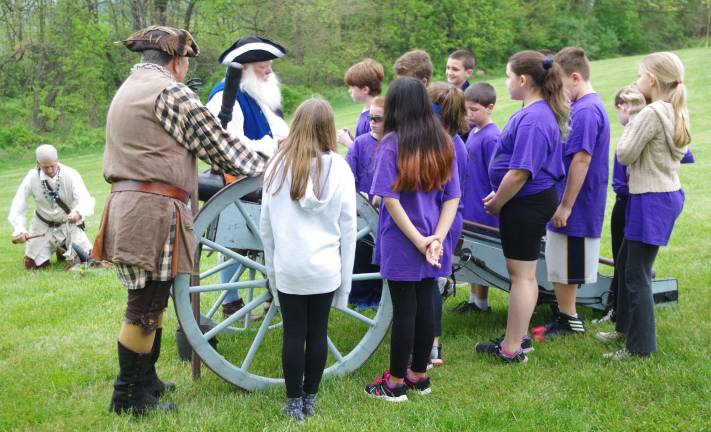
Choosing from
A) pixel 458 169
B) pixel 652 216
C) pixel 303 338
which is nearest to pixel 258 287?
pixel 303 338

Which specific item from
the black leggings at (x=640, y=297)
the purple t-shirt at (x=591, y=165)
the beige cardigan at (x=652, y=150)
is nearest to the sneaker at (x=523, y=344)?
the black leggings at (x=640, y=297)

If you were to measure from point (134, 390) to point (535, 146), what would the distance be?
237cm

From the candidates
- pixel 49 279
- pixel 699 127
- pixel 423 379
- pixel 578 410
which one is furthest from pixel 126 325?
pixel 699 127

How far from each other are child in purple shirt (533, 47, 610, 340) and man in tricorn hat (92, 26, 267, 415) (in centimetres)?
181

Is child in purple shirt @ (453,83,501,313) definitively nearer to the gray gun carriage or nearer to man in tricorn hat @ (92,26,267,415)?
the gray gun carriage

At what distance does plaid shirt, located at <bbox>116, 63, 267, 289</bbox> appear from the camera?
332 centimetres

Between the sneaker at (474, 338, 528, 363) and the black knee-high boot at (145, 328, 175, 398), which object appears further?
the sneaker at (474, 338, 528, 363)

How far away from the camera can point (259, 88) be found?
462 cm

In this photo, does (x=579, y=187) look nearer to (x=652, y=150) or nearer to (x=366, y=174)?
(x=652, y=150)

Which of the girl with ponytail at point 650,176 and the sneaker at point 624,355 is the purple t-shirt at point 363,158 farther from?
the sneaker at point 624,355

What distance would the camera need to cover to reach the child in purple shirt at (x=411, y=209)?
3.45m

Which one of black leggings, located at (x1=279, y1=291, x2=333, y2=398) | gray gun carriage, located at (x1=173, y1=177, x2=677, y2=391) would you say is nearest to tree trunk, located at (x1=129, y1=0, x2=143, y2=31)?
gray gun carriage, located at (x1=173, y1=177, x2=677, y2=391)

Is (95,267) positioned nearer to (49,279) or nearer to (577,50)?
(49,279)

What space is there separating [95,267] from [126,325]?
461 centimetres
